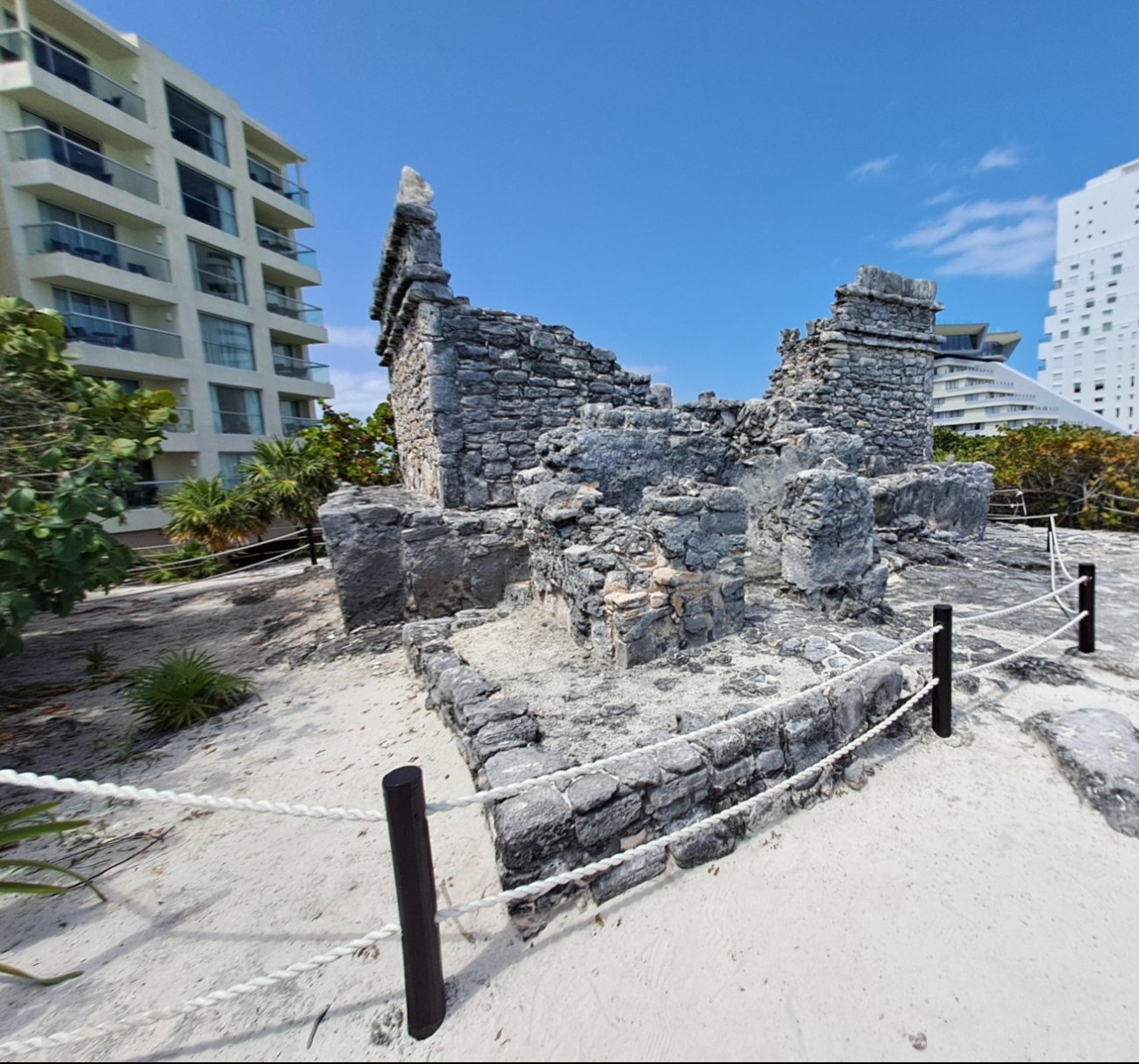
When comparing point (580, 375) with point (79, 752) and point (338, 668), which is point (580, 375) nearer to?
point (338, 668)

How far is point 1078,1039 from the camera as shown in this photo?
1.66 metres

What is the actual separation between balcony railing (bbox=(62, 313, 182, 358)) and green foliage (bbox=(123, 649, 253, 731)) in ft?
47.5

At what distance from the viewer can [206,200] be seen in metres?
17.3

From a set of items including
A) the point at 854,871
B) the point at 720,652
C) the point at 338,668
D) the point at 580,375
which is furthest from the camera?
the point at 580,375

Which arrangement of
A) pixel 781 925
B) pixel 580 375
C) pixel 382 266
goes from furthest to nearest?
pixel 382 266
pixel 580 375
pixel 781 925

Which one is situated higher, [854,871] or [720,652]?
[720,652]

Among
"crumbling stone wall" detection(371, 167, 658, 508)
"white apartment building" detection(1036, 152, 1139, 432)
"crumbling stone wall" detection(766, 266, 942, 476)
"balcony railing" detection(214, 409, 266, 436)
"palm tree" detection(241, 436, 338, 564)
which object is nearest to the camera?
"crumbling stone wall" detection(371, 167, 658, 508)

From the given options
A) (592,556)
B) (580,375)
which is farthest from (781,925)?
(580,375)

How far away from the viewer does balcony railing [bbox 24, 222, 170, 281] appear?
13.6 metres

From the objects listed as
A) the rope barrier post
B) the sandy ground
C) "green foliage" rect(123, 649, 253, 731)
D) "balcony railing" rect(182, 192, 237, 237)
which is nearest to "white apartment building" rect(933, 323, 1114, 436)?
"balcony railing" rect(182, 192, 237, 237)

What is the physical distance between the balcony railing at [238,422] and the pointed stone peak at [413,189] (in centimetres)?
1426

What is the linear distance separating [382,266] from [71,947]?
788cm

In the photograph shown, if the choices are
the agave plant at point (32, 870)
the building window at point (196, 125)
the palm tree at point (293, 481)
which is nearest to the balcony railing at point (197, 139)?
the building window at point (196, 125)

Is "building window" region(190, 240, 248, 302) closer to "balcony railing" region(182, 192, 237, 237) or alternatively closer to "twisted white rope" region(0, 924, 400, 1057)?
"balcony railing" region(182, 192, 237, 237)
